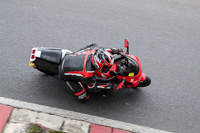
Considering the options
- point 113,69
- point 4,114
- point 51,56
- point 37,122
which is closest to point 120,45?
point 113,69

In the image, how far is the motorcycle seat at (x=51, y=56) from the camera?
562 centimetres

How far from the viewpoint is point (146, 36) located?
7.94 metres

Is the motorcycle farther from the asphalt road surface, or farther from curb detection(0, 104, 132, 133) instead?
curb detection(0, 104, 132, 133)

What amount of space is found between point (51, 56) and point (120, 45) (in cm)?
253

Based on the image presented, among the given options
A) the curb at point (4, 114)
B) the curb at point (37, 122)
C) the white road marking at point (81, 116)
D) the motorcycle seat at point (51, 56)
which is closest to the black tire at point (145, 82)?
the white road marking at point (81, 116)

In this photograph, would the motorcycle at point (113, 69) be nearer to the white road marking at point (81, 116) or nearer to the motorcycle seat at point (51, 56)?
the motorcycle seat at point (51, 56)

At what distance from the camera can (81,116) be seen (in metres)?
5.47

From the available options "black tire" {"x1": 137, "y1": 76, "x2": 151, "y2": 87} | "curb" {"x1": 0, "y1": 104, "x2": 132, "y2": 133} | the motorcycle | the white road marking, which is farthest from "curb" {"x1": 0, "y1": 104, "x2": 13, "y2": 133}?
"black tire" {"x1": 137, "y1": 76, "x2": 151, "y2": 87}

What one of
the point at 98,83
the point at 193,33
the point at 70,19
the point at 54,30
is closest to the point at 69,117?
the point at 98,83

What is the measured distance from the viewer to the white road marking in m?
5.37

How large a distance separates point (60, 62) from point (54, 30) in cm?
230

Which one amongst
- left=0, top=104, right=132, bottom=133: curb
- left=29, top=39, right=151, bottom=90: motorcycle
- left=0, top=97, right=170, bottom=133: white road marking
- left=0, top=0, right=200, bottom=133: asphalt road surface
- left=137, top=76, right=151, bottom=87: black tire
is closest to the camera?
left=0, top=104, right=132, bottom=133: curb

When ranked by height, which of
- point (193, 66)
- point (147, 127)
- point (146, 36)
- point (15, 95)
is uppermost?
point (146, 36)

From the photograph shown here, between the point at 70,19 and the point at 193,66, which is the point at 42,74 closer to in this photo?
the point at 70,19
